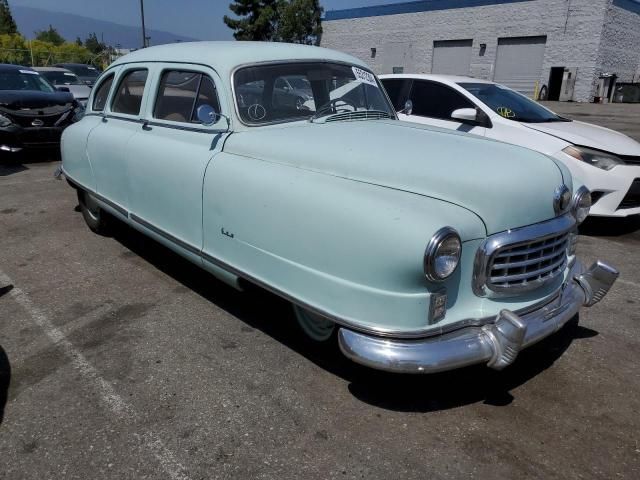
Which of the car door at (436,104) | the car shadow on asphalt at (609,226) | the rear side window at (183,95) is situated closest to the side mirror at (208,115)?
the rear side window at (183,95)

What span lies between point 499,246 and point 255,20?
42.6m

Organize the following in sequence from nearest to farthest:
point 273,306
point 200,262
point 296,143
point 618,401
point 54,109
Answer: point 618,401 → point 296,143 → point 200,262 → point 273,306 → point 54,109

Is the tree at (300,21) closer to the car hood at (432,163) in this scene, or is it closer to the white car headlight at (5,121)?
the white car headlight at (5,121)

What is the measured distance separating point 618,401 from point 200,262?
8.40 feet

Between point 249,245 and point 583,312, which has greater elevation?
point 249,245

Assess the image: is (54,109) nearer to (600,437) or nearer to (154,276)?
(154,276)

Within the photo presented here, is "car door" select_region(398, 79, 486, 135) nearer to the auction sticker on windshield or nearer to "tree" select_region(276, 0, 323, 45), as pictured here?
the auction sticker on windshield

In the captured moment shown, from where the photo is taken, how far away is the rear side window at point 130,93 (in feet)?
14.3

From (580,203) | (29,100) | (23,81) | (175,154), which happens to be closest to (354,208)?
(580,203)

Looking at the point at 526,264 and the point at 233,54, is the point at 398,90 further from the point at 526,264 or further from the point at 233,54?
the point at 526,264

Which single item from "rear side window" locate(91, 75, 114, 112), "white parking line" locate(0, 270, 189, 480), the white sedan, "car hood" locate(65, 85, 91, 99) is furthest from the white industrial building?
"white parking line" locate(0, 270, 189, 480)

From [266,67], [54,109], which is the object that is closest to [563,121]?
[266,67]

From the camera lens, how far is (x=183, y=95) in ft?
12.7

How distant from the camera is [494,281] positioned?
257 centimetres
